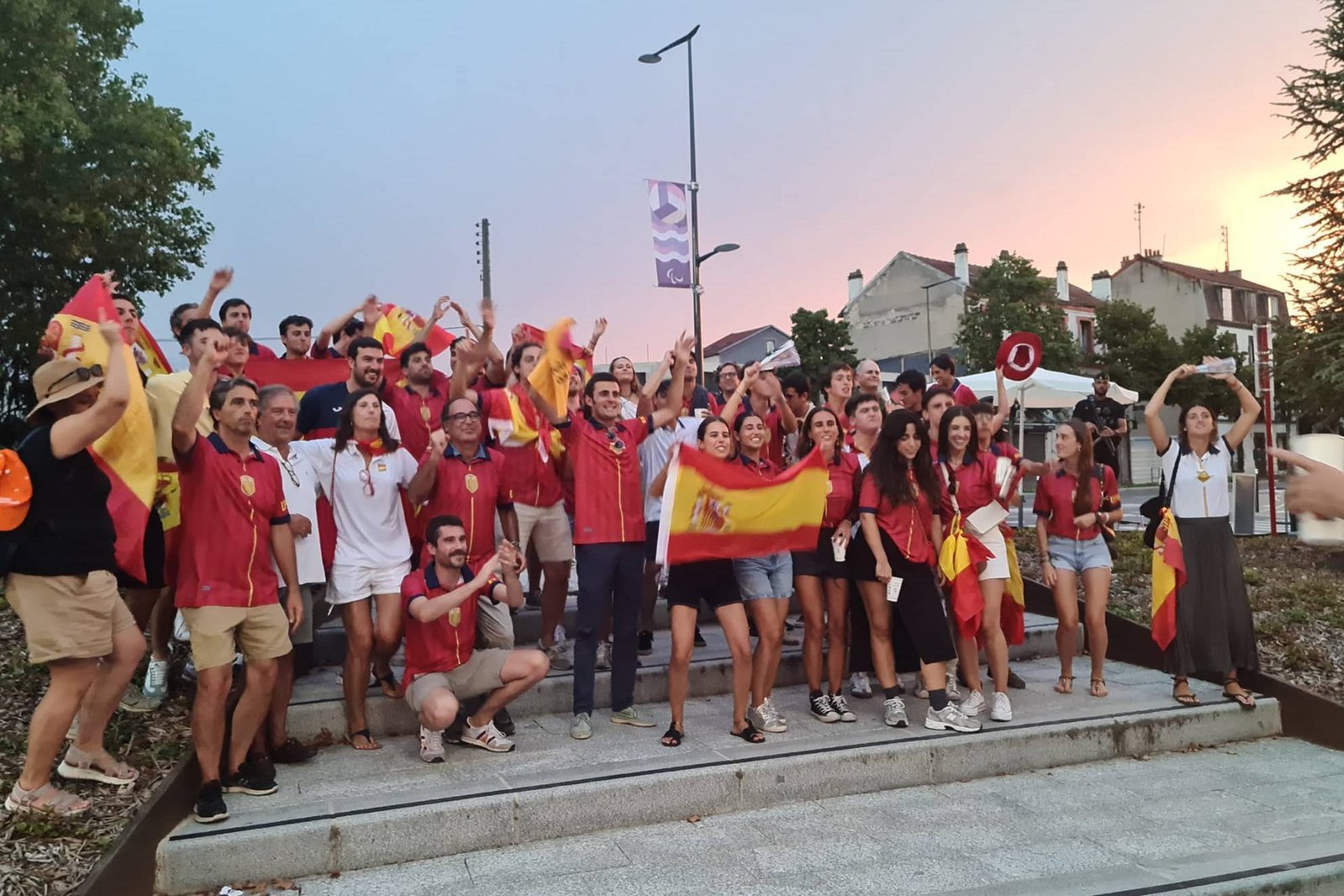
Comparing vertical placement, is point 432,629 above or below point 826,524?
below

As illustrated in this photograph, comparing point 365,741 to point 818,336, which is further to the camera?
point 818,336

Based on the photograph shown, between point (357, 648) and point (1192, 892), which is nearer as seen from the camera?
point (1192, 892)

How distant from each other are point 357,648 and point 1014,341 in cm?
660

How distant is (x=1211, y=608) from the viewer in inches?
262

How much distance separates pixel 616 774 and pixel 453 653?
1.14 m

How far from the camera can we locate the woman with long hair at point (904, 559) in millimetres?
5969

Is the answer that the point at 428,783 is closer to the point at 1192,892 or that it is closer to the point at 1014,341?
the point at 1192,892

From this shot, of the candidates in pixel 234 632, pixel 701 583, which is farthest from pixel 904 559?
pixel 234 632

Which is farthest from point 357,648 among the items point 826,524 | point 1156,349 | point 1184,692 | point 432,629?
point 1156,349

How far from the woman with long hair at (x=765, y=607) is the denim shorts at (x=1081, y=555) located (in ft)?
7.35

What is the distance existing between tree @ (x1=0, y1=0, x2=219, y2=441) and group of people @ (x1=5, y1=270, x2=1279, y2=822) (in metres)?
10.3

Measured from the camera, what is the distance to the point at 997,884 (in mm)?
4215

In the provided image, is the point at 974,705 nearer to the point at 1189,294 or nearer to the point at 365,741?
the point at 365,741

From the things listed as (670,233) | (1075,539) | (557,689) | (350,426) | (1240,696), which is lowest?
(1240,696)
